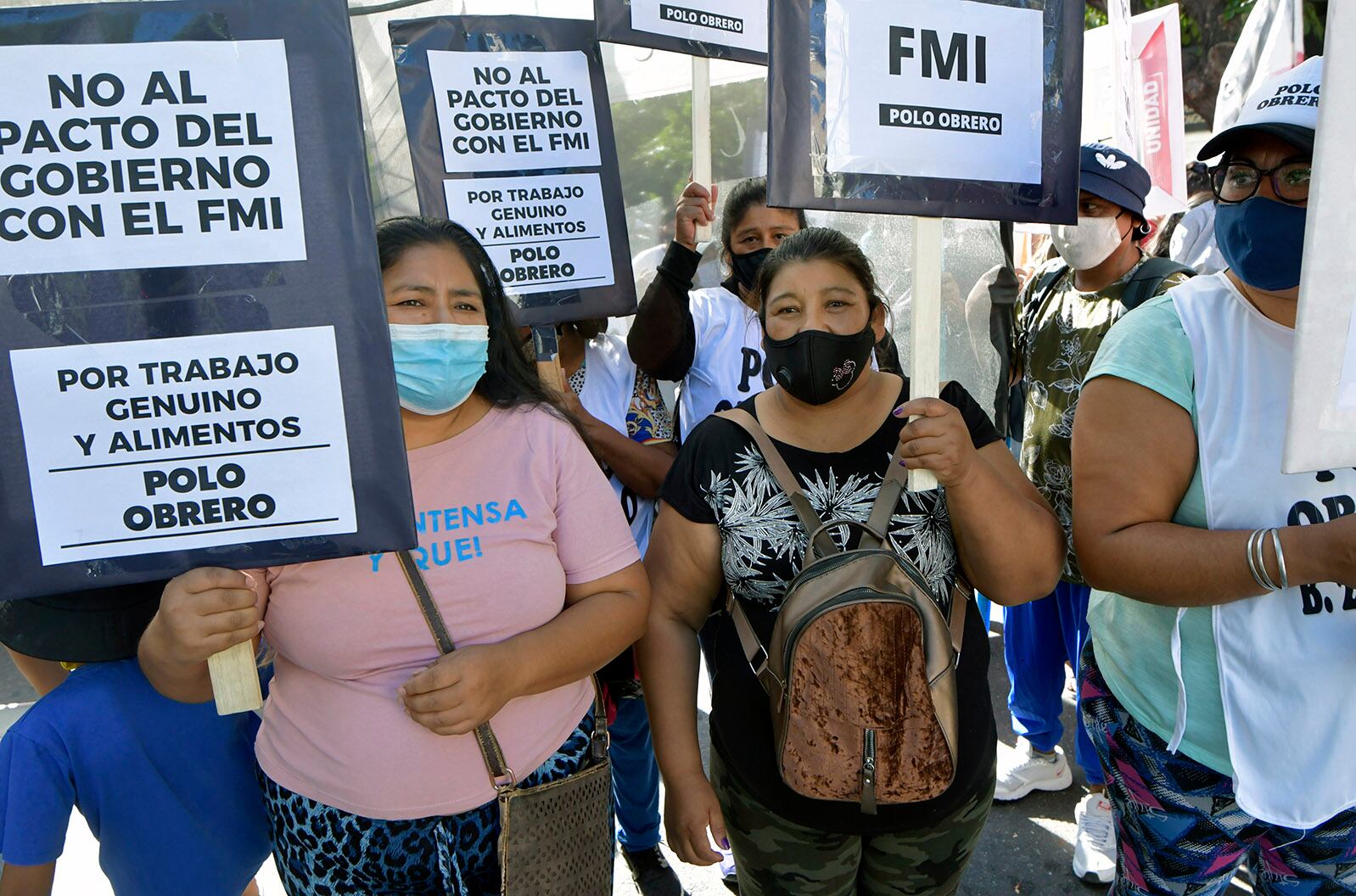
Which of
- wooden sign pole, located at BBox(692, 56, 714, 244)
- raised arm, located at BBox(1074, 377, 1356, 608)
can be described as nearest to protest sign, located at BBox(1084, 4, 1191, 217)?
wooden sign pole, located at BBox(692, 56, 714, 244)

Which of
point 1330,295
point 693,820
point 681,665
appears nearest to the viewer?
point 1330,295

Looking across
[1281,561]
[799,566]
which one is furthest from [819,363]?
[1281,561]

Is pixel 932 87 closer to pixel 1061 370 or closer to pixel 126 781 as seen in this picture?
pixel 1061 370

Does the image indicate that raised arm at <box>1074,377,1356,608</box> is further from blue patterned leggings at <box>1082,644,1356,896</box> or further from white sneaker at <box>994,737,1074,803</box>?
white sneaker at <box>994,737,1074,803</box>

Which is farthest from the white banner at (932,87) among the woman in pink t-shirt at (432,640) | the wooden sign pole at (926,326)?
the woman in pink t-shirt at (432,640)

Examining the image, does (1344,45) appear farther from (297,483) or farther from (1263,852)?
(297,483)

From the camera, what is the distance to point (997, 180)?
1841mm

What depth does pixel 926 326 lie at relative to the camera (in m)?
1.73

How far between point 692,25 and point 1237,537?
2154 millimetres

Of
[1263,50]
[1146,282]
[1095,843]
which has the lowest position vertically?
[1095,843]

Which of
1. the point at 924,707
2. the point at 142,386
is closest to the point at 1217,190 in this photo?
the point at 924,707

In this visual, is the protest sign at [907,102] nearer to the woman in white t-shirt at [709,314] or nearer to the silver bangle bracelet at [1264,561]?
the silver bangle bracelet at [1264,561]

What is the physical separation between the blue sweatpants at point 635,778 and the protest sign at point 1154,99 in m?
3.10

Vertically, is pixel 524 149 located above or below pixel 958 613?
above
